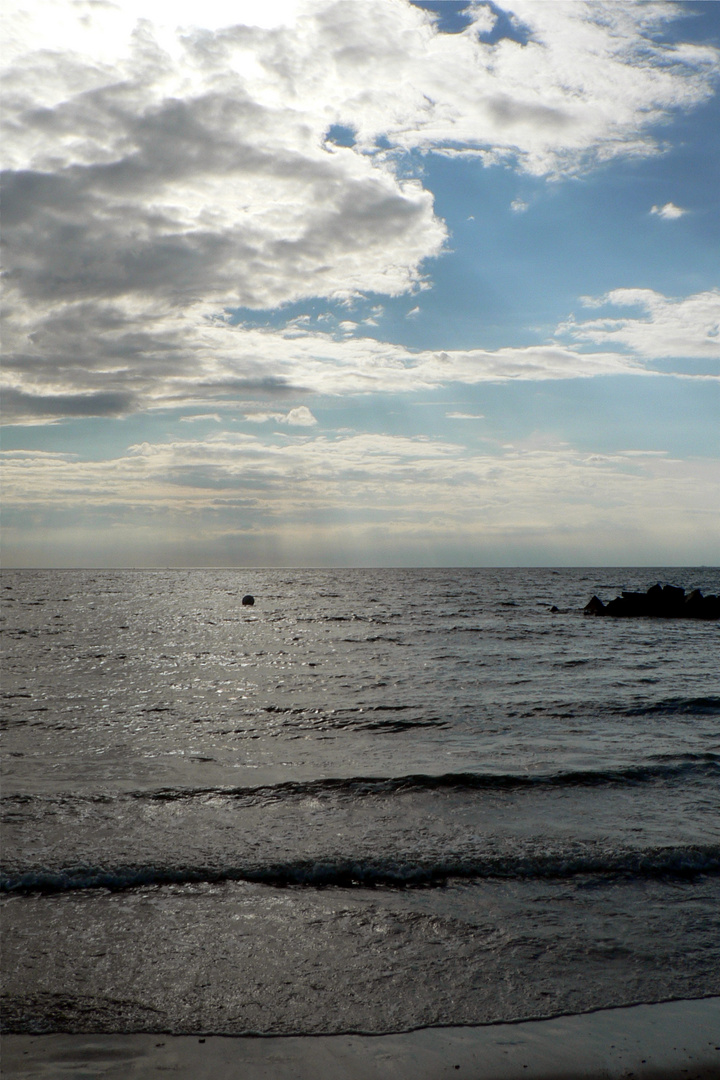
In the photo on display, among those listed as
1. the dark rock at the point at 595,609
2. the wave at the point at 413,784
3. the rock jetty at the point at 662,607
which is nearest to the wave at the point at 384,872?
the wave at the point at 413,784

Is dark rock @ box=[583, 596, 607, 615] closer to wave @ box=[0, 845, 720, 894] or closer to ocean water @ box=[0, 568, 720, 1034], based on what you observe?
ocean water @ box=[0, 568, 720, 1034]

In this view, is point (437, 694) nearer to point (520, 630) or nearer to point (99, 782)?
point (99, 782)

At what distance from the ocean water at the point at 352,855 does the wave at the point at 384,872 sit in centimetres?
3

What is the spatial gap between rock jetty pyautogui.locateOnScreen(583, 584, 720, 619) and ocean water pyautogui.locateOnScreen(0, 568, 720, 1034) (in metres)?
30.5

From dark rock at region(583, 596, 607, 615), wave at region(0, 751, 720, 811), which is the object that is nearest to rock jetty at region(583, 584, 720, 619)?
dark rock at region(583, 596, 607, 615)

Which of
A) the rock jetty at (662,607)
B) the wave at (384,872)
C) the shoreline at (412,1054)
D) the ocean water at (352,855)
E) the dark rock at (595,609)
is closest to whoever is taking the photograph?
the shoreline at (412,1054)

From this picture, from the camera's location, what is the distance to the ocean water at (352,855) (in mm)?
5500

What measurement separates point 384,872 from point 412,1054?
286 cm

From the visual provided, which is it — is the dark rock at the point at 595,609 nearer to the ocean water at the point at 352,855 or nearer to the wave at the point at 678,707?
the ocean water at the point at 352,855

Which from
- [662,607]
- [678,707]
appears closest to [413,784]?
[678,707]

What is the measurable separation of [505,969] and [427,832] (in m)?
3.07

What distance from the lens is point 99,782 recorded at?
429 inches

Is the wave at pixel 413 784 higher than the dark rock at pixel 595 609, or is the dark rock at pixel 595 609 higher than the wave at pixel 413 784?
the wave at pixel 413 784

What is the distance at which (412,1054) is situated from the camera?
477cm
